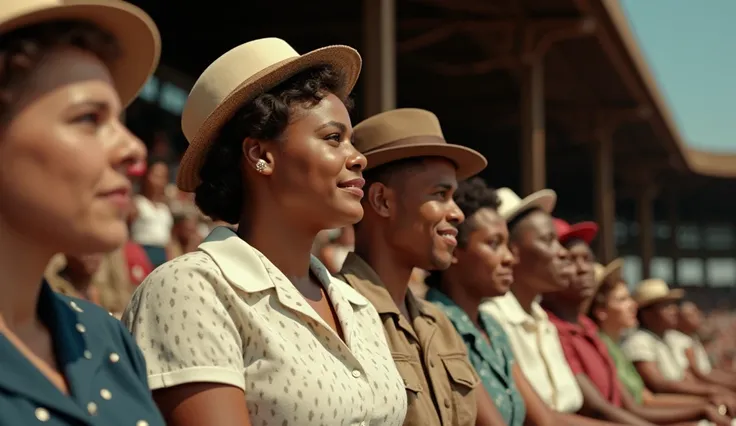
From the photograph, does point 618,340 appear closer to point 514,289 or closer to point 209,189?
point 514,289

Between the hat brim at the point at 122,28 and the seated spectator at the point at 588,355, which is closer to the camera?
the hat brim at the point at 122,28

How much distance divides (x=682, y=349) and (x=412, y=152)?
7.62m

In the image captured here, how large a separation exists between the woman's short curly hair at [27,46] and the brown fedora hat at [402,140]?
1910 millimetres

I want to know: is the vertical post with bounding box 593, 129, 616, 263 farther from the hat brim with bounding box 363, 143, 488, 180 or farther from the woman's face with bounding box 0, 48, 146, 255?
the woman's face with bounding box 0, 48, 146, 255

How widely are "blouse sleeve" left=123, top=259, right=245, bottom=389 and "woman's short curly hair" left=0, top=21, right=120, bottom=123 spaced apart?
2.46ft

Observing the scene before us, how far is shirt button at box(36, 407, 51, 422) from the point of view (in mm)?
1683

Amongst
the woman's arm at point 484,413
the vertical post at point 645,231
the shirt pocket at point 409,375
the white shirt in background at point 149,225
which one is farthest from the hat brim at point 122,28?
the vertical post at point 645,231

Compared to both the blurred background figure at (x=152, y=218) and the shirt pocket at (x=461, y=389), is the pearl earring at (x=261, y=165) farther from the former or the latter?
the blurred background figure at (x=152, y=218)

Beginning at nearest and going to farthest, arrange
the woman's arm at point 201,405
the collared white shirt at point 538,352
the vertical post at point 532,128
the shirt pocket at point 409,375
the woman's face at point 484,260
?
the woman's arm at point 201,405
the shirt pocket at point 409,375
the woman's face at point 484,260
the collared white shirt at point 538,352
the vertical post at point 532,128

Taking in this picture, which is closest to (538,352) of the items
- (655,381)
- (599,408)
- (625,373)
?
(599,408)

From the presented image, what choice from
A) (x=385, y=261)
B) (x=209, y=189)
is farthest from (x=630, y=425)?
(x=209, y=189)

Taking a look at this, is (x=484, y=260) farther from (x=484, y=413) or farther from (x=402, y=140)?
(x=402, y=140)

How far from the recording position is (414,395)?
132 inches

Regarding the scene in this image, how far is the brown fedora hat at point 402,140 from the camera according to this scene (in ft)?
12.1
